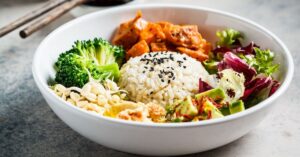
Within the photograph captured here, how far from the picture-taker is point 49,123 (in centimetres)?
275

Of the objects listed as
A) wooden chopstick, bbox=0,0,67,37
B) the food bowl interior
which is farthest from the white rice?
wooden chopstick, bbox=0,0,67,37

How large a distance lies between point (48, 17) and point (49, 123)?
3.10 ft

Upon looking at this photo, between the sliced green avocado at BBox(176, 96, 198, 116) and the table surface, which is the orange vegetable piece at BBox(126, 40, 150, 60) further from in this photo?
the sliced green avocado at BBox(176, 96, 198, 116)

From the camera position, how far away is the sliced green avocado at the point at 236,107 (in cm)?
237

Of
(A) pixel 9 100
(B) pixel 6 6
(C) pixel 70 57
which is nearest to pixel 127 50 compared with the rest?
(C) pixel 70 57

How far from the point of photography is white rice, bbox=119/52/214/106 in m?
2.69

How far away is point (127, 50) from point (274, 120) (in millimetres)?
1022

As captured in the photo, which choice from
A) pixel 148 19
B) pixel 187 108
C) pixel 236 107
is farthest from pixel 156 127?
pixel 148 19

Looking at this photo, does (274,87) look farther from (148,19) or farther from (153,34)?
(148,19)

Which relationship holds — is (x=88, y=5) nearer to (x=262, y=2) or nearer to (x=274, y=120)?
(x=262, y=2)

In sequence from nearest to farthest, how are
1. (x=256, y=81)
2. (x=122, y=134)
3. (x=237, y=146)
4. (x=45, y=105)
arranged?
(x=122, y=134), (x=237, y=146), (x=256, y=81), (x=45, y=105)

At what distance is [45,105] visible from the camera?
2951 millimetres

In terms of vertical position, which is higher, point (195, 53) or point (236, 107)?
point (236, 107)

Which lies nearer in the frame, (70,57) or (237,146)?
(237,146)
